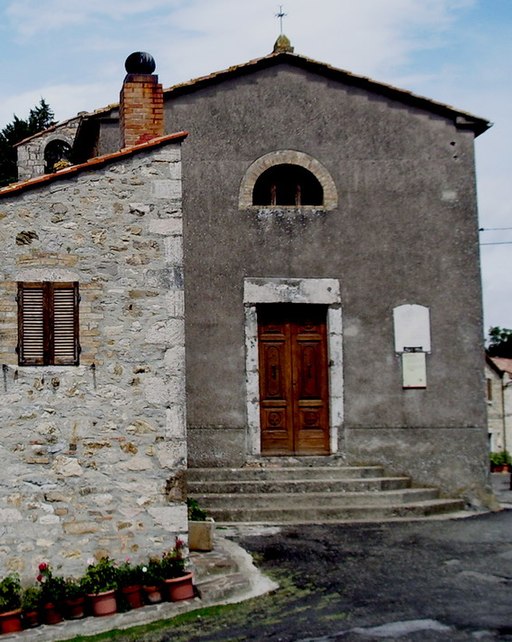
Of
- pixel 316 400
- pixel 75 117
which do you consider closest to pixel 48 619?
pixel 316 400

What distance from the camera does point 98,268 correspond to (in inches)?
338

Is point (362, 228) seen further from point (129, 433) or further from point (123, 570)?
point (123, 570)

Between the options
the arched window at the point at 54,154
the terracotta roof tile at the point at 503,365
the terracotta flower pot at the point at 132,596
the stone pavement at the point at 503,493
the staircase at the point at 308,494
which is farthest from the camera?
the terracotta roof tile at the point at 503,365

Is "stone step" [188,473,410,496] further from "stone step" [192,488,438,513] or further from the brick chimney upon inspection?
the brick chimney

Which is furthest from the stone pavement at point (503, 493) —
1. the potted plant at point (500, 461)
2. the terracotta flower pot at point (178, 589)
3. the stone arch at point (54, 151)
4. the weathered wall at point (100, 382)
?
the stone arch at point (54, 151)

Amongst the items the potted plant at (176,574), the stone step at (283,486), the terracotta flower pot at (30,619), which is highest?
the stone step at (283,486)

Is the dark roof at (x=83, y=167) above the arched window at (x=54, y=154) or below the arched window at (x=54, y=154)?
below

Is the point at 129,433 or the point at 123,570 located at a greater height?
the point at 129,433

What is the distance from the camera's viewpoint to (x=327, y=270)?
533 inches

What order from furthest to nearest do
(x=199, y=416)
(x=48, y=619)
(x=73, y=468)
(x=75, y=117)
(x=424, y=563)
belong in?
(x=75, y=117), (x=199, y=416), (x=424, y=563), (x=73, y=468), (x=48, y=619)

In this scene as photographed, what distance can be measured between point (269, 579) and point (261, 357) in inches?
205

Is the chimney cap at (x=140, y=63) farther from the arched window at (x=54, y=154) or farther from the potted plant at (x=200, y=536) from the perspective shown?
the arched window at (x=54, y=154)

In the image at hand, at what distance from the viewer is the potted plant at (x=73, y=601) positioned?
773 cm

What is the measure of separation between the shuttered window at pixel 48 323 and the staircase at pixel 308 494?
418 cm
